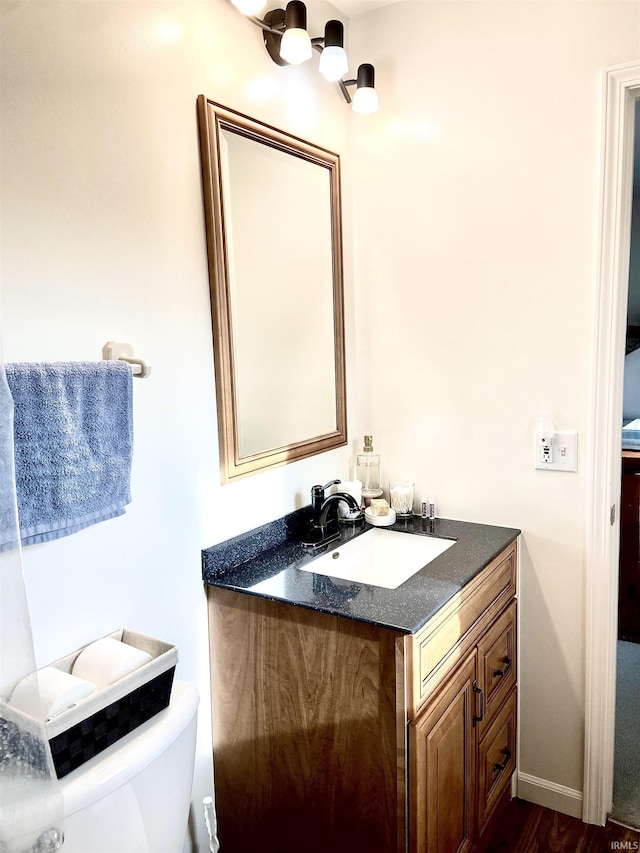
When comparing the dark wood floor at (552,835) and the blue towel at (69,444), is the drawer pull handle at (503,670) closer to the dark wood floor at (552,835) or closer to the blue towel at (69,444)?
the dark wood floor at (552,835)

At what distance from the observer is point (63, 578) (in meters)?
1.24

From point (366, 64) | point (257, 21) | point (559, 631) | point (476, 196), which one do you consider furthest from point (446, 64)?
point (559, 631)

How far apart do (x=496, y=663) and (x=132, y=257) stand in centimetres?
145

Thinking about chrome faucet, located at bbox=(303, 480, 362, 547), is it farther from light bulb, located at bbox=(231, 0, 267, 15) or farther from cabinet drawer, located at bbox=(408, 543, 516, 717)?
light bulb, located at bbox=(231, 0, 267, 15)

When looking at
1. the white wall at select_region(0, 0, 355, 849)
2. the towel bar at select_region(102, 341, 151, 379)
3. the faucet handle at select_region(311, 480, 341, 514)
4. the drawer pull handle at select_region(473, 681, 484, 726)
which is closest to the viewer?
the white wall at select_region(0, 0, 355, 849)

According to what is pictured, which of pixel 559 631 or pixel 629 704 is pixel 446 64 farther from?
pixel 629 704

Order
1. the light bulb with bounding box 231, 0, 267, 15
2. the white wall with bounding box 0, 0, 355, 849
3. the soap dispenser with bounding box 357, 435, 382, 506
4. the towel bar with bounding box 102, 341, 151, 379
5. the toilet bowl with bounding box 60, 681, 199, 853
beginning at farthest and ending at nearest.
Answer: the soap dispenser with bounding box 357, 435, 382, 506 → the light bulb with bounding box 231, 0, 267, 15 → the towel bar with bounding box 102, 341, 151, 379 → the white wall with bounding box 0, 0, 355, 849 → the toilet bowl with bounding box 60, 681, 199, 853

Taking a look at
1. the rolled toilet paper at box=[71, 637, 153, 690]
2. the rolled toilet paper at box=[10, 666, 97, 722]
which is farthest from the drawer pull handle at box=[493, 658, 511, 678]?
the rolled toilet paper at box=[10, 666, 97, 722]

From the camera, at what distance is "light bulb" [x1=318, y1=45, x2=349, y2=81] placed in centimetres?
176

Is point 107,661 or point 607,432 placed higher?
point 607,432

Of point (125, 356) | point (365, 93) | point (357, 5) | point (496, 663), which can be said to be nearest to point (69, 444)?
point (125, 356)

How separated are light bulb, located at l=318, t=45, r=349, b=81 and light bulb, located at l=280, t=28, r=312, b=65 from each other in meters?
0.15

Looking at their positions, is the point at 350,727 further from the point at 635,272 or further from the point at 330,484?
the point at 635,272

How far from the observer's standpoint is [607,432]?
1826 mm
